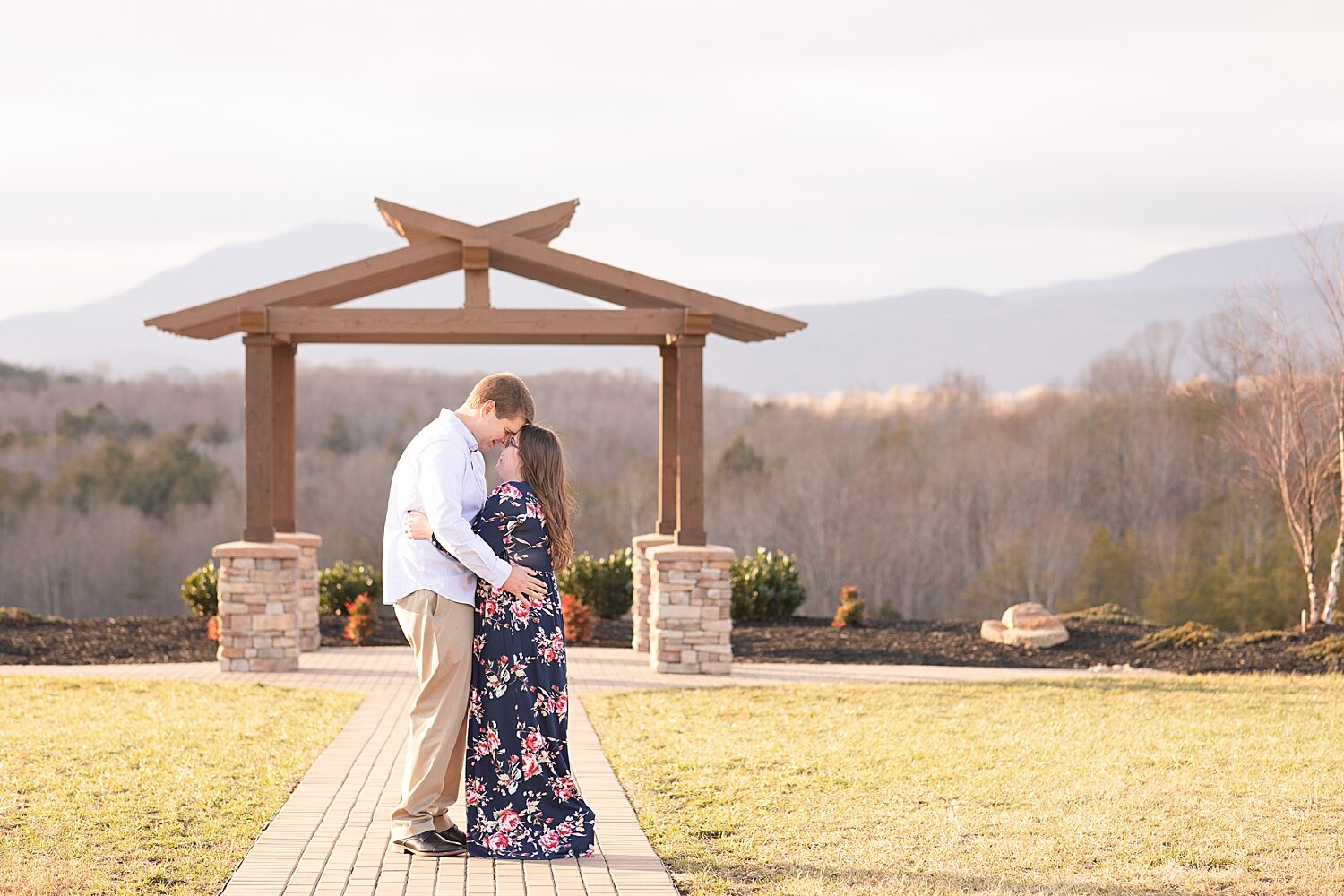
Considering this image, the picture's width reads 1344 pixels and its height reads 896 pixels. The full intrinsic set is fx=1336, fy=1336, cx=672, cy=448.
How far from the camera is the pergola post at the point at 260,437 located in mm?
9984

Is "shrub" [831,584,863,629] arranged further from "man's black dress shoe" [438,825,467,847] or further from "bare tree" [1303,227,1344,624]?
"man's black dress shoe" [438,825,467,847]

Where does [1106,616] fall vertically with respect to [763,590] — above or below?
below

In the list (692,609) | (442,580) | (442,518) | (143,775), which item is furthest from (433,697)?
(692,609)

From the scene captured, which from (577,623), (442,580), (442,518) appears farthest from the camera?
(577,623)

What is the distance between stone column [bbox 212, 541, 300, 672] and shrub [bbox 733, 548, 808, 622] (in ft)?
16.9

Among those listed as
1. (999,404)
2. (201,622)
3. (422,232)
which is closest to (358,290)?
(422,232)

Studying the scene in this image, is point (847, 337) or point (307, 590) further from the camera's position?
point (847, 337)

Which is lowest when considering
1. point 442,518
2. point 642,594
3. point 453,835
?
point 453,835

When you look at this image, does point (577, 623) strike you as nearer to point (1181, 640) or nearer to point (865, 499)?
point (1181, 640)

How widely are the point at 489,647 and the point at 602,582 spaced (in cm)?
943

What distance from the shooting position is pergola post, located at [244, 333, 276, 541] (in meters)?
9.98

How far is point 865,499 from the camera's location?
124 ft

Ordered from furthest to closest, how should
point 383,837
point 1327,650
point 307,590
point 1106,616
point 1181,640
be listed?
point 1106,616 → point 1181,640 → point 307,590 → point 1327,650 → point 383,837

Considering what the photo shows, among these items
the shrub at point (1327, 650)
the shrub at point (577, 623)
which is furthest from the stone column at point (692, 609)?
the shrub at point (1327, 650)
